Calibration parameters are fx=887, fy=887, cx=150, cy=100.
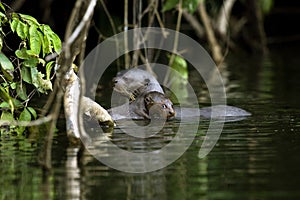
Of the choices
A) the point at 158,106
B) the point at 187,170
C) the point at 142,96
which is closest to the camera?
the point at 187,170

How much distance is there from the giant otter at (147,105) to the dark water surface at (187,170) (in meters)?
0.18

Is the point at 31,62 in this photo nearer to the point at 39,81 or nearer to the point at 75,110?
the point at 39,81

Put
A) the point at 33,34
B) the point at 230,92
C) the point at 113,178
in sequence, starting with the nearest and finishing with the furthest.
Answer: the point at 113,178
the point at 33,34
the point at 230,92

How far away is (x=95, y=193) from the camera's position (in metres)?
4.03

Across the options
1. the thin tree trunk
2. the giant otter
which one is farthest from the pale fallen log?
the thin tree trunk

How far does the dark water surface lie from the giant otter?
18 cm

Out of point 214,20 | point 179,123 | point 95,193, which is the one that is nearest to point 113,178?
point 95,193

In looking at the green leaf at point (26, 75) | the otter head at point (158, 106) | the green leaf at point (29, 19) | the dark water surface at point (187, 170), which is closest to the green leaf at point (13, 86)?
the green leaf at point (26, 75)

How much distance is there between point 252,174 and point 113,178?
69 centimetres

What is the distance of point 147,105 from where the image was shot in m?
6.48

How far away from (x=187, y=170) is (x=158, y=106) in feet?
6.25

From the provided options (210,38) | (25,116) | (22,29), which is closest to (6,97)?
(25,116)

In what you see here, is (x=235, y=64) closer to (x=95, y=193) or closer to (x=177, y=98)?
(x=177, y=98)

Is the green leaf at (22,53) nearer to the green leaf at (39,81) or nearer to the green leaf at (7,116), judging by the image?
the green leaf at (39,81)
